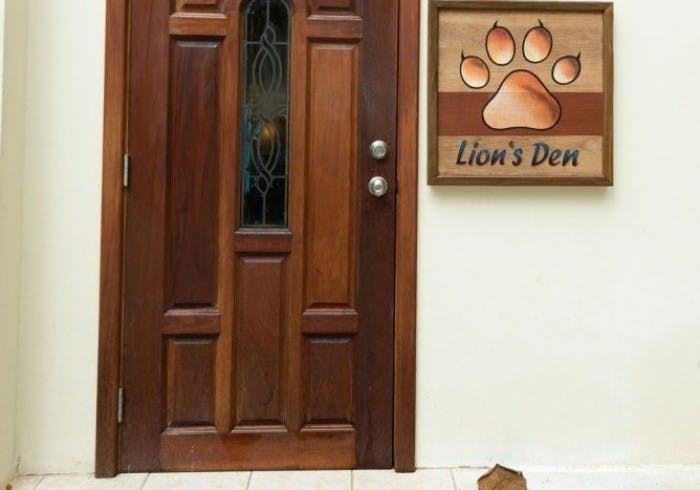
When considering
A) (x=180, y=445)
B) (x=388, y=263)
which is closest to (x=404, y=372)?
(x=388, y=263)

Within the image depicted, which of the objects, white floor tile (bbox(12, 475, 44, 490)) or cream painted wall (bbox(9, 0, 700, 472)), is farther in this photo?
cream painted wall (bbox(9, 0, 700, 472))

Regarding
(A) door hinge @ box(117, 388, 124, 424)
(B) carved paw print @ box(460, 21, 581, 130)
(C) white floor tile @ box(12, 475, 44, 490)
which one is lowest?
(C) white floor tile @ box(12, 475, 44, 490)

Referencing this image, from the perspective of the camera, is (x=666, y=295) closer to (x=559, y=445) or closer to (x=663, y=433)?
(x=663, y=433)

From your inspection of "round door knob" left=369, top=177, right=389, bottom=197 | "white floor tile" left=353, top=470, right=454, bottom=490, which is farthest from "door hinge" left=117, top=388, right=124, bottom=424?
"round door knob" left=369, top=177, right=389, bottom=197

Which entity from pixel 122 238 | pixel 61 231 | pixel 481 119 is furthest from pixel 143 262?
pixel 481 119

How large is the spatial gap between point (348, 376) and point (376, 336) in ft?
0.53

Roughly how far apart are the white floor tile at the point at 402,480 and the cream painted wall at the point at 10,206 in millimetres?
1100

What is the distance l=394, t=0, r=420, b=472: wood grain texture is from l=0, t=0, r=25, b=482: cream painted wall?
47.4 inches

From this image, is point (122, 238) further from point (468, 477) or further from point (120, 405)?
point (468, 477)

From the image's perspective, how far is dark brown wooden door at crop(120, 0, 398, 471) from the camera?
2186mm

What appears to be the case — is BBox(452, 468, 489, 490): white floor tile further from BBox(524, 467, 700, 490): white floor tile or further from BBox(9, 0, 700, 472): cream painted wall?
BBox(524, 467, 700, 490): white floor tile

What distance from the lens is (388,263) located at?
7.25 feet

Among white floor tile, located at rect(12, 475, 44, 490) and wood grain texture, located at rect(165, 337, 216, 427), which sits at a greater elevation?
wood grain texture, located at rect(165, 337, 216, 427)

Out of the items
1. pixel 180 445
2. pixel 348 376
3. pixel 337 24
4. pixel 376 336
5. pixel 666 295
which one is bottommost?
pixel 180 445
